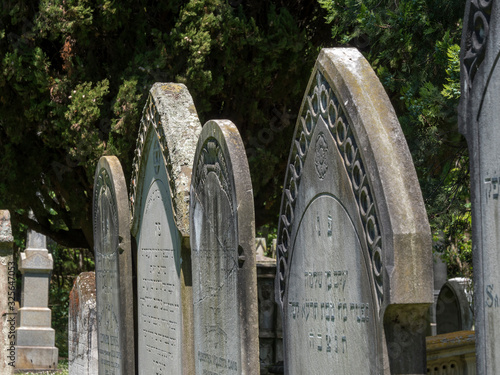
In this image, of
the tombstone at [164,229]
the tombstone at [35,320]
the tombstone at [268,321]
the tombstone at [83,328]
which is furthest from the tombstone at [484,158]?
the tombstone at [35,320]

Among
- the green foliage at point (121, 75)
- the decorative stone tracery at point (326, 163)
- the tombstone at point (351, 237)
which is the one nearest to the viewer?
the tombstone at point (351, 237)

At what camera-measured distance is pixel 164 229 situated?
567 cm

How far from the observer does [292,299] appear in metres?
4.00

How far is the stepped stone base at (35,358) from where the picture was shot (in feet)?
48.8

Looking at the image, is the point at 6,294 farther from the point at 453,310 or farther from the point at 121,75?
the point at 453,310

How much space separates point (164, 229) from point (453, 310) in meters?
5.99

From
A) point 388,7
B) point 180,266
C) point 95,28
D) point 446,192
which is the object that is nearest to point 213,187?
point 180,266

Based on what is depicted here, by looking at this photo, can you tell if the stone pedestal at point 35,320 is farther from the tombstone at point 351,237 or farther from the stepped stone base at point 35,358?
the tombstone at point 351,237

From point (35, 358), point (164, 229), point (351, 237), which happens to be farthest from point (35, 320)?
point (351, 237)

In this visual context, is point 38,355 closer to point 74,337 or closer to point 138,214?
point 74,337

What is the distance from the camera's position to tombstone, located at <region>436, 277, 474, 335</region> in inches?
408

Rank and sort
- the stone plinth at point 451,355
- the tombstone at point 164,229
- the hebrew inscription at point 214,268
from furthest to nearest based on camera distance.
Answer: the stone plinth at point 451,355, the tombstone at point 164,229, the hebrew inscription at point 214,268

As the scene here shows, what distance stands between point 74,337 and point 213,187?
5.09 m

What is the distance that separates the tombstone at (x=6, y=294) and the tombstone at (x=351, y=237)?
16.3 feet
